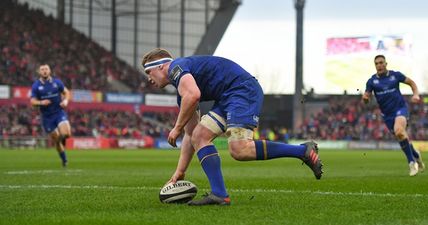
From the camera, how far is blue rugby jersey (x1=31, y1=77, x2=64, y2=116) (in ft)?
63.1

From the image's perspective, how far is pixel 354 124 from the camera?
63.2 metres

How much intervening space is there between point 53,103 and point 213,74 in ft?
40.4

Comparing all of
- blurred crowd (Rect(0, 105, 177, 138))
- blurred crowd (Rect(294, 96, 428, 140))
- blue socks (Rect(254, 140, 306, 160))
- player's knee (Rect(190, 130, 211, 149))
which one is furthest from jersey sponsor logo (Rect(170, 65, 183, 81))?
blurred crowd (Rect(294, 96, 428, 140))

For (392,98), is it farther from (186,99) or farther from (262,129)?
(262,129)

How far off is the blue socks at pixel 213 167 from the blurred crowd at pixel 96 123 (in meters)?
41.4

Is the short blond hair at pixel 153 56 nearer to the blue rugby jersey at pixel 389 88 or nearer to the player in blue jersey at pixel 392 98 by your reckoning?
the player in blue jersey at pixel 392 98

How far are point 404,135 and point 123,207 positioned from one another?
29.5 ft

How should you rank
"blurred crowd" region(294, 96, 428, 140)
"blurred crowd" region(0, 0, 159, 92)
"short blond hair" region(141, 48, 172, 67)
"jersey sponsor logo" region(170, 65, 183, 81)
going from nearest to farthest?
1. "jersey sponsor logo" region(170, 65, 183, 81)
2. "short blond hair" region(141, 48, 172, 67)
3. "blurred crowd" region(0, 0, 159, 92)
4. "blurred crowd" region(294, 96, 428, 140)

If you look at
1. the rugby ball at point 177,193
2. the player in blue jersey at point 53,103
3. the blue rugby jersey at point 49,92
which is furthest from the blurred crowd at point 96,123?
the rugby ball at point 177,193

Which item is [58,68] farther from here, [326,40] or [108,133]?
[326,40]

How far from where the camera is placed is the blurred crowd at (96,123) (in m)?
48.8

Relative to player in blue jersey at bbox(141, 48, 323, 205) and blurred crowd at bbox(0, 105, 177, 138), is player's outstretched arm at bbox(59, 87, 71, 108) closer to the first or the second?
player in blue jersey at bbox(141, 48, 323, 205)

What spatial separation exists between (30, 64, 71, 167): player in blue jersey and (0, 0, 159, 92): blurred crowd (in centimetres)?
2976

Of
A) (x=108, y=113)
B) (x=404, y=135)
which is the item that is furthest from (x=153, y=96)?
(x=404, y=135)
